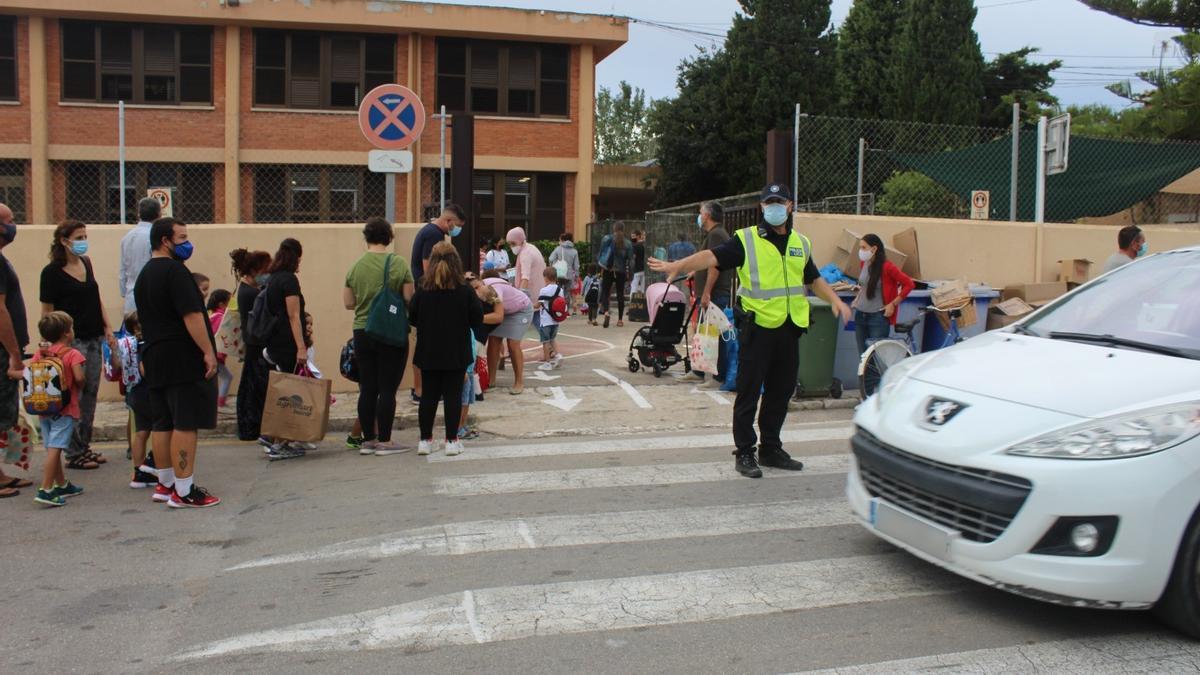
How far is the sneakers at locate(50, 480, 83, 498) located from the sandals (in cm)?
70

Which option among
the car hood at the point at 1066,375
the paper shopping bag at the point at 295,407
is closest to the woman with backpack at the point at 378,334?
the paper shopping bag at the point at 295,407

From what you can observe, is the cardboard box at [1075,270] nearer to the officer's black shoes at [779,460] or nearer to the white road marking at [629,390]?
the white road marking at [629,390]

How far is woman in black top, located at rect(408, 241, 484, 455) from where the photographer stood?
767 centimetres

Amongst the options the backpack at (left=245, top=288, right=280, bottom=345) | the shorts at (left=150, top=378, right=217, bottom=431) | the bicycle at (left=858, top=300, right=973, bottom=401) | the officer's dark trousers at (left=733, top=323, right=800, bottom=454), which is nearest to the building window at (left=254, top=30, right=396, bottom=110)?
the backpack at (left=245, top=288, right=280, bottom=345)

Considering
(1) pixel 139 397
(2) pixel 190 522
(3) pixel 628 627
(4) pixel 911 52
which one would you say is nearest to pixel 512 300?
(1) pixel 139 397

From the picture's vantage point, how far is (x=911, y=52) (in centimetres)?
3375

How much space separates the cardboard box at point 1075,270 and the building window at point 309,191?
650 inches

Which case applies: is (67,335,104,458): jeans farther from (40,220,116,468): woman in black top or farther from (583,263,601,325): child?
(583,263,601,325): child

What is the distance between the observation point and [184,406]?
6461 mm

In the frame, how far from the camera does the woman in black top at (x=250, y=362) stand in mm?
8102

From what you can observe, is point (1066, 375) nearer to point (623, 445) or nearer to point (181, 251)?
point (623, 445)

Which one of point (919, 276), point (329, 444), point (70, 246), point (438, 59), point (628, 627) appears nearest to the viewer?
point (628, 627)

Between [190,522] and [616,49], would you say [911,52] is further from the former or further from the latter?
[190,522]

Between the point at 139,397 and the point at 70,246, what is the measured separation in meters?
1.24
